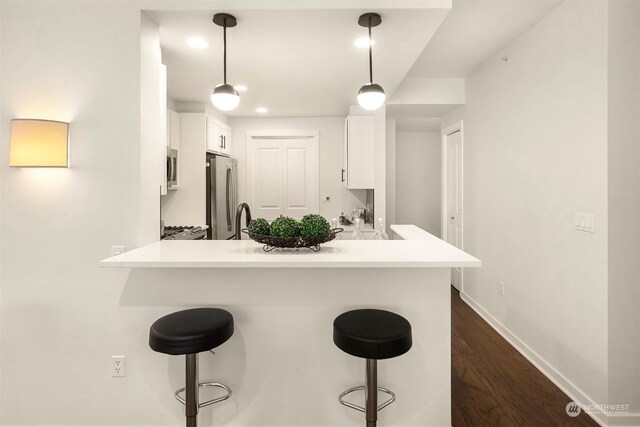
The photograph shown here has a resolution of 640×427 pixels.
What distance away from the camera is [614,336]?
2051mm

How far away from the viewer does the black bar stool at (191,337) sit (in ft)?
4.85

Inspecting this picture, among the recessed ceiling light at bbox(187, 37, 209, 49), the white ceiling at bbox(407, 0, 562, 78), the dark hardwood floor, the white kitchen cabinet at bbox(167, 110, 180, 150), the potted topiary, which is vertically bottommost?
the dark hardwood floor

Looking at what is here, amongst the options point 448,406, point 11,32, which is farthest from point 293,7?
point 448,406

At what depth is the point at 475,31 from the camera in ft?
9.43

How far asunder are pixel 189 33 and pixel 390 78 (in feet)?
5.79

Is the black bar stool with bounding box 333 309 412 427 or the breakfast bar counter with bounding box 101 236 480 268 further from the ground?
the breakfast bar counter with bounding box 101 236 480 268

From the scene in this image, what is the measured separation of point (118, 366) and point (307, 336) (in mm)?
1066

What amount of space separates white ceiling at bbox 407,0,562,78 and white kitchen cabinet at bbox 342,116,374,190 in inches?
31.3

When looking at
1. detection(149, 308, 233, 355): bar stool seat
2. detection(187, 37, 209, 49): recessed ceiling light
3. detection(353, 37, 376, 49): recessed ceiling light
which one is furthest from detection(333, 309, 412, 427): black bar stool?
detection(187, 37, 209, 49): recessed ceiling light

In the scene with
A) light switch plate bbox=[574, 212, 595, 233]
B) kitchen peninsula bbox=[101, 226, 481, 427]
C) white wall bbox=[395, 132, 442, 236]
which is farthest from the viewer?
white wall bbox=[395, 132, 442, 236]

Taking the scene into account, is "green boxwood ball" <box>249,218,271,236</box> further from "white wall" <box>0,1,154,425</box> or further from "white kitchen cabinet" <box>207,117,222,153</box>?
"white kitchen cabinet" <box>207,117,222,153</box>

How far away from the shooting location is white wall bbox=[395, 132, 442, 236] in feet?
19.9

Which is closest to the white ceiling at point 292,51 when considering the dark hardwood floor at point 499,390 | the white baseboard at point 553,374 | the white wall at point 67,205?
the white wall at point 67,205

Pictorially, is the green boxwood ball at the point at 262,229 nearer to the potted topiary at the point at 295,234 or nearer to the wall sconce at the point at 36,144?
the potted topiary at the point at 295,234
